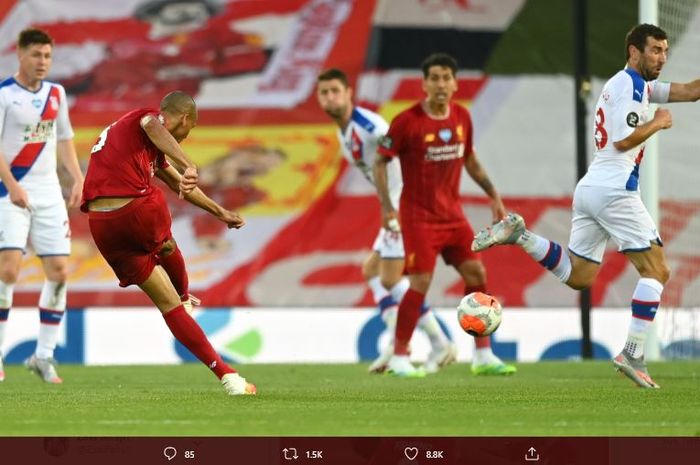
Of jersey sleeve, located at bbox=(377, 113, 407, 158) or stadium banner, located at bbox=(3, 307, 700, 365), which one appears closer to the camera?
jersey sleeve, located at bbox=(377, 113, 407, 158)

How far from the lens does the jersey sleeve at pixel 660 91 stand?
9.09 m

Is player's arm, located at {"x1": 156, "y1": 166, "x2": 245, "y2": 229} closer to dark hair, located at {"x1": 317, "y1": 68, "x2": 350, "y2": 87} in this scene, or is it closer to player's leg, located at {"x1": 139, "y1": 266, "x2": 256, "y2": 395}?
player's leg, located at {"x1": 139, "y1": 266, "x2": 256, "y2": 395}

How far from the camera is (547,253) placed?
9625 millimetres

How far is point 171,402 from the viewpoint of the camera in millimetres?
8102

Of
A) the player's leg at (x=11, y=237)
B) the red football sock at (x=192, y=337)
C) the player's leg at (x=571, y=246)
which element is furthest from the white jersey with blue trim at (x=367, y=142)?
the red football sock at (x=192, y=337)

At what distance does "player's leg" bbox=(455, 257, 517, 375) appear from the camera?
11.1 metres

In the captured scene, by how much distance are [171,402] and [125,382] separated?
2666mm

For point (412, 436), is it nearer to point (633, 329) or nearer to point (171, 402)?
point (171, 402)

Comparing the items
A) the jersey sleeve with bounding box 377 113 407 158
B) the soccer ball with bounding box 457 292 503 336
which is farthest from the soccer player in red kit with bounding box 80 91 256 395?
the jersey sleeve with bounding box 377 113 407 158

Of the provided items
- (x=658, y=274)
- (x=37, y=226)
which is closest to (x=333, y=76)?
(x=37, y=226)

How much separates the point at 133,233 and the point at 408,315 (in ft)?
11.1

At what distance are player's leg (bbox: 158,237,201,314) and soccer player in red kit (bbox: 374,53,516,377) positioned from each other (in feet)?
8.81

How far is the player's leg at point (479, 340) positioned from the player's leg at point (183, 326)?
3.32 m

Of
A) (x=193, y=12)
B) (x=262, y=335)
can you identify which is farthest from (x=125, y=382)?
(x=193, y=12)
